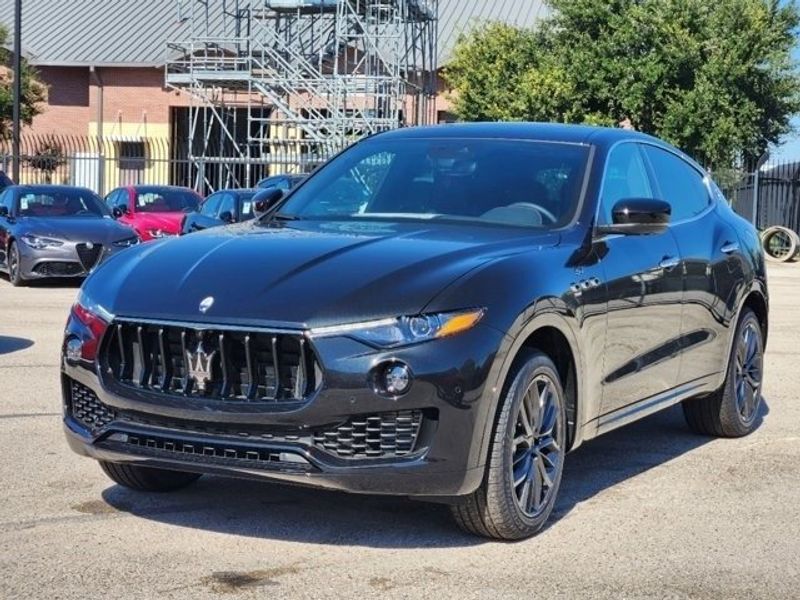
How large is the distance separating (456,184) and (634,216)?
89 centimetres

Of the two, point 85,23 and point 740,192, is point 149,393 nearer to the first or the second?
point 740,192

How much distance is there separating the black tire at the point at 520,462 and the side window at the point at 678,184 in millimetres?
2039

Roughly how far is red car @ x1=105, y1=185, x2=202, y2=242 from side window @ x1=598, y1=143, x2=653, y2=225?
53.8 feet

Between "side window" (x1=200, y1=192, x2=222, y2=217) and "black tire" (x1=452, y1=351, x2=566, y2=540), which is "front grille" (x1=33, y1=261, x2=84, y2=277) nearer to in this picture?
"side window" (x1=200, y1=192, x2=222, y2=217)

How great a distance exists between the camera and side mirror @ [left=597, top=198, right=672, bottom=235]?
6383 mm

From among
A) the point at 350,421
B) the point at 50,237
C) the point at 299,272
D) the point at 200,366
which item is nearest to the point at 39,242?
the point at 50,237

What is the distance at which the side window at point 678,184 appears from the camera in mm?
7566

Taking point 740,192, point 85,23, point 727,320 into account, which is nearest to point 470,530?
point 727,320

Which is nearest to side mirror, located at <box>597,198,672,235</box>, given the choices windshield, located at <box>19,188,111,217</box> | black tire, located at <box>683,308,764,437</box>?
black tire, located at <box>683,308,764,437</box>

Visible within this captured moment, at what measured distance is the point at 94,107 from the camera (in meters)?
47.5

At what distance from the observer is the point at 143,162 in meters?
43.1

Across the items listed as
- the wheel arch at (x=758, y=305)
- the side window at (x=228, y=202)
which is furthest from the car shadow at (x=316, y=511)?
the side window at (x=228, y=202)

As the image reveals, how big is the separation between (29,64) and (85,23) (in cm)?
407

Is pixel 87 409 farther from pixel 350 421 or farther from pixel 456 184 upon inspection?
pixel 456 184
